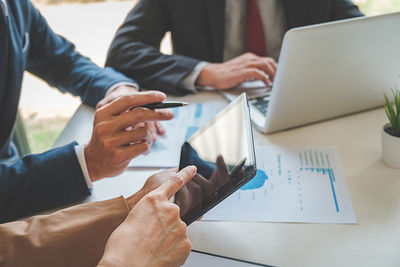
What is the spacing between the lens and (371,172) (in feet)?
2.50

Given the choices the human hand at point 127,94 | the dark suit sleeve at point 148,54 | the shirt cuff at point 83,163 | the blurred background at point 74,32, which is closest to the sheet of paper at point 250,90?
the dark suit sleeve at point 148,54

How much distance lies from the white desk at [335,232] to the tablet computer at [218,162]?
0.08 m

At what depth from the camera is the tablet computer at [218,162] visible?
0.57 m

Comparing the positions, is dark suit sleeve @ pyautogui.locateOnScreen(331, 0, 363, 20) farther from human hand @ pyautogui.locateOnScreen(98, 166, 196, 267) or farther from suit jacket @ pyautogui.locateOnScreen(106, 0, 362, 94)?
human hand @ pyautogui.locateOnScreen(98, 166, 196, 267)

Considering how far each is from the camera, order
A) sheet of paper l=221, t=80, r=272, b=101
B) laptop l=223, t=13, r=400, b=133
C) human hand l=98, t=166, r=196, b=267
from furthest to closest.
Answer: sheet of paper l=221, t=80, r=272, b=101 < laptop l=223, t=13, r=400, b=133 < human hand l=98, t=166, r=196, b=267

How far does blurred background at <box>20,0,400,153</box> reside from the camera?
278 cm

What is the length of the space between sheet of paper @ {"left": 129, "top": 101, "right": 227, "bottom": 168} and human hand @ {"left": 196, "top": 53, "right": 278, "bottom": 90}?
0.07m

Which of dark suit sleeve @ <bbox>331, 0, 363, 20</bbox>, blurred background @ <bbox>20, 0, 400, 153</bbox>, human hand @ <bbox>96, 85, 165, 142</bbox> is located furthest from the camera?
blurred background @ <bbox>20, 0, 400, 153</bbox>

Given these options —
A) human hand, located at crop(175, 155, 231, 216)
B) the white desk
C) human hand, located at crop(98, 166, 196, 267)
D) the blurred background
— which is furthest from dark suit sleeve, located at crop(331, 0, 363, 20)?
the blurred background

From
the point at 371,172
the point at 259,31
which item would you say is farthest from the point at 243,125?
the point at 259,31

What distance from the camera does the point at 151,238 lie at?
54 centimetres

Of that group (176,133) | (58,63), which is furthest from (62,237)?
(58,63)

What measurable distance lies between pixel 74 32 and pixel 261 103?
238 cm

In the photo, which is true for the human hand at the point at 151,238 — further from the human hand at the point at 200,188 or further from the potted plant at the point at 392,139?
the potted plant at the point at 392,139
